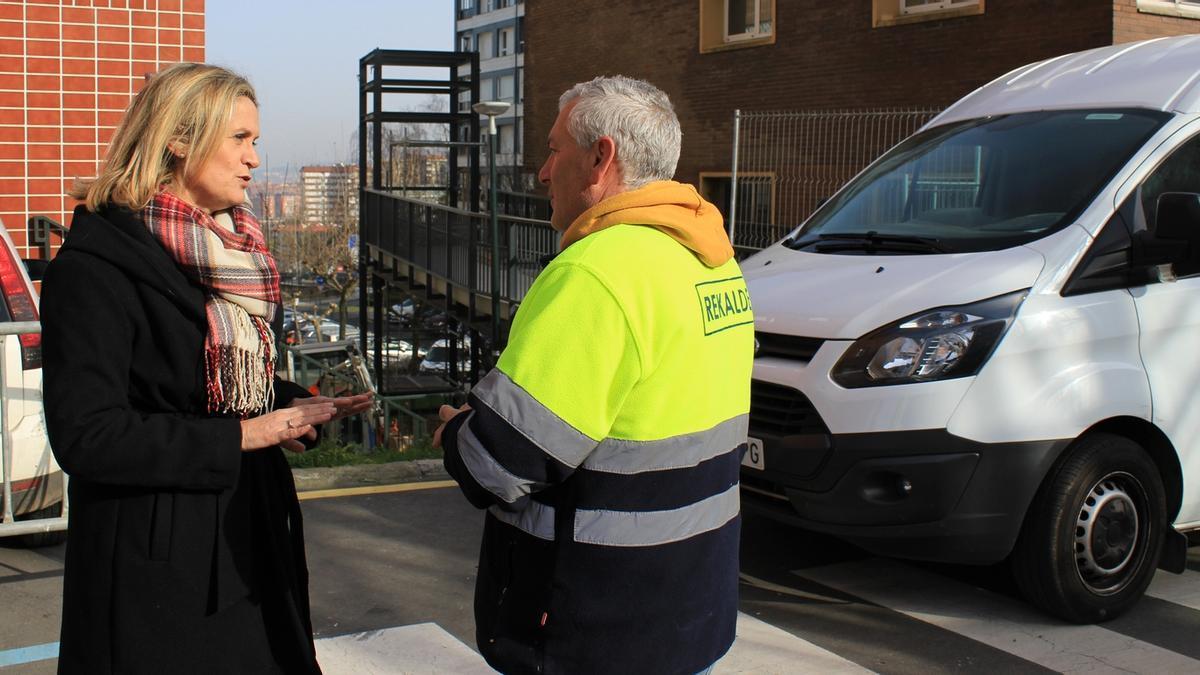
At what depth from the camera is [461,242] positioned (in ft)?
63.9

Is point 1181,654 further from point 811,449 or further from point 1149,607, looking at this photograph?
point 811,449

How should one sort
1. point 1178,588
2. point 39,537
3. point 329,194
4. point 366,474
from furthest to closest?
point 329,194 → point 366,474 → point 39,537 → point 1178,588

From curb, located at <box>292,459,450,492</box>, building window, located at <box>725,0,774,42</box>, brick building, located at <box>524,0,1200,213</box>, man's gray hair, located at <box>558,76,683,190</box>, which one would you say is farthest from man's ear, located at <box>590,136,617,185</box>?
building window, located at <box>725,0,774,42</box>

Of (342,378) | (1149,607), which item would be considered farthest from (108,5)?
(342,378)

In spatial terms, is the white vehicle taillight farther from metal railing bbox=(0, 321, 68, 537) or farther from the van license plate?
the van license plate

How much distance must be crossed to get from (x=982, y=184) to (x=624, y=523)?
153 inches

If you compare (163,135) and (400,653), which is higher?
(163,135)

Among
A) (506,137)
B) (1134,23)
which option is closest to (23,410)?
(1134,23)

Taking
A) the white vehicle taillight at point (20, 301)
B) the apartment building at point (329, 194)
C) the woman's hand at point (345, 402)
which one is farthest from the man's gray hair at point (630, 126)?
the apartment building at point (329, 194)

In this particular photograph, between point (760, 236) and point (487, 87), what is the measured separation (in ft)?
251

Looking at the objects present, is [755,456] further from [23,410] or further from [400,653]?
[23,410]

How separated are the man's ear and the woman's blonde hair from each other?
29.8 inches

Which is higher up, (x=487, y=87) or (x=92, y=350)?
(x=487, y=87)

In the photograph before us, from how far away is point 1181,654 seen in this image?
15.0 feet
